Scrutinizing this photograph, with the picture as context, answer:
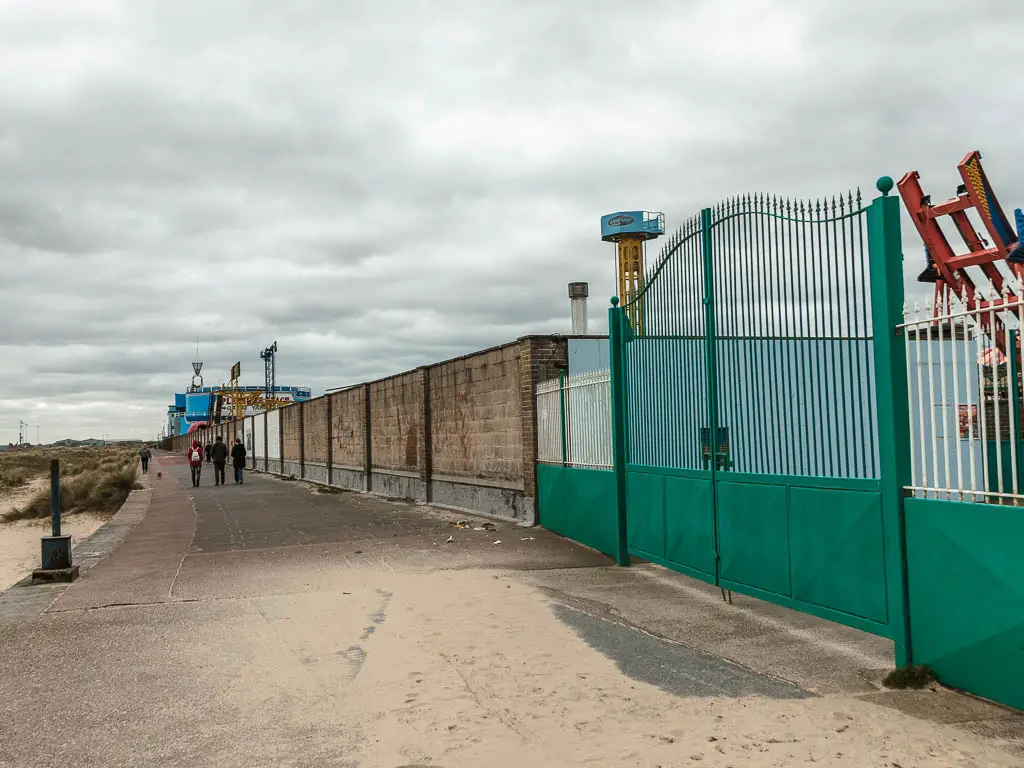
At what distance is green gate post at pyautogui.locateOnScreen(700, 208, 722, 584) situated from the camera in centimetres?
810

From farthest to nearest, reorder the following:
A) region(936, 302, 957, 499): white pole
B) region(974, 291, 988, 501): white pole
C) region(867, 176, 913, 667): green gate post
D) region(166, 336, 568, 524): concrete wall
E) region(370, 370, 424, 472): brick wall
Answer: region(370, 370, 424, 472): brick wall, region(166, 336, 568, 524): concrete wall, region(867, 176, 913, 667): green gate post, region(936, 302, 957, 499): white pole, region(974, 291, 988, 501): white pole

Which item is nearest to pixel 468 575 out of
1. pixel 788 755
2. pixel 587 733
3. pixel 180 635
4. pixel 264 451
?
pixel 180 635

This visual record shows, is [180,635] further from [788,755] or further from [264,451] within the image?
[264,451]

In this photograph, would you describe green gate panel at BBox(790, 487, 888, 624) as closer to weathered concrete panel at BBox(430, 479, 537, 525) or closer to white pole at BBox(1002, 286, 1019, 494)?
white pole at BBox(1002, 286, 1019, 494)

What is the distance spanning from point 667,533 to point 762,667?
3.35 meters

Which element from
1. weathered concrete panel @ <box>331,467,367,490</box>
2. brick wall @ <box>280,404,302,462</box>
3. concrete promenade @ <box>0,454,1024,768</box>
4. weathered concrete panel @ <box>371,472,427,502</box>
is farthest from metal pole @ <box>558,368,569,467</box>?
brick wall @ <box>280,404,302,462</box>

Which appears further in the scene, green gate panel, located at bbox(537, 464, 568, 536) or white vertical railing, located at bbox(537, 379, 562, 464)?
white vertical railing, located at bbox(537, 379, 562, 464)

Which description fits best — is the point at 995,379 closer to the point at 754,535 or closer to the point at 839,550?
the point at 839,550

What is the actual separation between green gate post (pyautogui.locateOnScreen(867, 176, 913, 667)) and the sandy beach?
11407 mm

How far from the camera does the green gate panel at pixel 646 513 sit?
934 cm

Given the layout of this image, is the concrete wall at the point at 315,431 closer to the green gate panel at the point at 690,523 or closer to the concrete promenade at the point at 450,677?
the concrete promenade at the point at 450,677

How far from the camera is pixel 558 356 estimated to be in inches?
556

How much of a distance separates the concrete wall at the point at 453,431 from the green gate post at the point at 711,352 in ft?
19.4

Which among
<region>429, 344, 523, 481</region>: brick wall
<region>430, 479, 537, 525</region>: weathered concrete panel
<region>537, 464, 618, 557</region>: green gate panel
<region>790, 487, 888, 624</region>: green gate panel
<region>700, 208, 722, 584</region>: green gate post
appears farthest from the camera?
<region>429, 344, 523, 481</region>: brick wall
